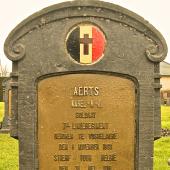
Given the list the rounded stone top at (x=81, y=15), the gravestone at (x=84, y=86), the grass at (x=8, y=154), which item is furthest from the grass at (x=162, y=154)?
the rounded stone top at (x=81, y=15)

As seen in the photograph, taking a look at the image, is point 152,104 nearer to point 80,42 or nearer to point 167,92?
point 80,42

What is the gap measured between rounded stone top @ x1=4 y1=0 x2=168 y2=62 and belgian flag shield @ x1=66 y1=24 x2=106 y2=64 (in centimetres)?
19

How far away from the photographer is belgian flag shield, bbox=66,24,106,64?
5.64 meters

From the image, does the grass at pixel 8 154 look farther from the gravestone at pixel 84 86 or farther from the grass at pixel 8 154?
the gravestone at pixel 84 86

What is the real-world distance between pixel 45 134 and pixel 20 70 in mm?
893

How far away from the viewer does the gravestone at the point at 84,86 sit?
5633 millimetres

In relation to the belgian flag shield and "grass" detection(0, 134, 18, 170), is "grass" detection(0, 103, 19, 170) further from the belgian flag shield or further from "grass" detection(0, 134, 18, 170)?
the belgian flag shield

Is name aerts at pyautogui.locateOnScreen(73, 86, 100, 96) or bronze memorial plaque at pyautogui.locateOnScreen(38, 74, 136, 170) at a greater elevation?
name aerts at pyautogui.locateOnScreen(73, 86, 100, 96)

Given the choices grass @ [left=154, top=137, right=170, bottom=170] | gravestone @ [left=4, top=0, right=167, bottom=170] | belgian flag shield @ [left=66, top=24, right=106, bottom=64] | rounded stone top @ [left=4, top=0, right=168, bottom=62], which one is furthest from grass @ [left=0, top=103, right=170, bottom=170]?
belgian flag shield @ [left=66, top=24, right=106, bottom=64]

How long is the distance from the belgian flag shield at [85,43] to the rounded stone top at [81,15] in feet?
0.62

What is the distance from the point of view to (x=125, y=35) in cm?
564

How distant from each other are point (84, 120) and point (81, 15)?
1.35m

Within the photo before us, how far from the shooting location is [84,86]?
568 centimetres

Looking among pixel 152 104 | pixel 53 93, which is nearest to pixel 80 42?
pixel 53 93
